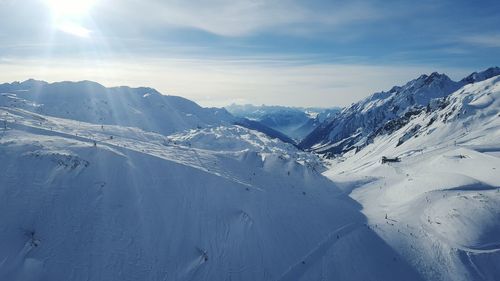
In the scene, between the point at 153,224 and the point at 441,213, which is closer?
the point at 153,224

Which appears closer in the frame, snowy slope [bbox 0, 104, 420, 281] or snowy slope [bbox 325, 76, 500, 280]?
snowy slope [bbox 0, 104, 420, 281]

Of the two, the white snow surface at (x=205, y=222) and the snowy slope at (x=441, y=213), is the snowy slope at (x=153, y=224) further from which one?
the snowy slope at (x=441, y=213)

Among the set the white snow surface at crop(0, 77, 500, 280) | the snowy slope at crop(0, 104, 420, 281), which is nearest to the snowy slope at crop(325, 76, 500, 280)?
the white snow surface at crop(0, 77, 500, 280)

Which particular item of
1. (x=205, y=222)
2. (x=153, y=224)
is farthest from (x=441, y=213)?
(x=153, y=224)

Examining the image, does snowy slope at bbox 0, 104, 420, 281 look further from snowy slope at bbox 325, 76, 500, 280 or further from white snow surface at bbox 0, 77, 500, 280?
snowy slope at bbox 325, 76, 500, 280

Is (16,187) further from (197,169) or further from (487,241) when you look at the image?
(487,241)

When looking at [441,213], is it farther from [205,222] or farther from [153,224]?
[153,224]

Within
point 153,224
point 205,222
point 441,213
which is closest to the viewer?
point 153,224

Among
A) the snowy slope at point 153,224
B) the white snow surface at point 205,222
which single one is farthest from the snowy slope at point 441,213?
the snowy slope at point 153,224
